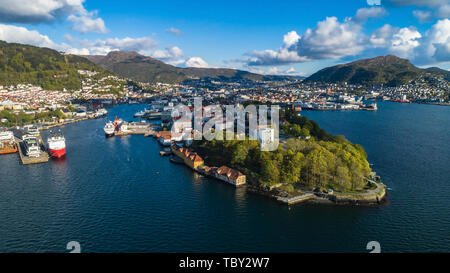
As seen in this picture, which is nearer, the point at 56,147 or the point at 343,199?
the point at 343,199

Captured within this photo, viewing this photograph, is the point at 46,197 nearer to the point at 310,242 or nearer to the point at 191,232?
the point at 191,232

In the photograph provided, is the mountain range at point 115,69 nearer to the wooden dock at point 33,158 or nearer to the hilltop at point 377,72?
the hilltop at point 377,72

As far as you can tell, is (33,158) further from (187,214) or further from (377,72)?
(377,72)

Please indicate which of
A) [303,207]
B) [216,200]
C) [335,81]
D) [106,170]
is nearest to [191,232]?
[216,200]

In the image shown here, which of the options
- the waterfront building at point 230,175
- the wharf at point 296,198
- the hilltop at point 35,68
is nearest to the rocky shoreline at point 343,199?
the wharf at point 296,198

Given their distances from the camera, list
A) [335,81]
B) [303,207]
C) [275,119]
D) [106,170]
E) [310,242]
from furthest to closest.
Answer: [335,81] < [275,119] < [106,170] < [303,207] < [310,242]

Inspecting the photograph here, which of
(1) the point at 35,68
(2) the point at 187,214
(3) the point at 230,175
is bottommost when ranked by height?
(2) the point at 187,214

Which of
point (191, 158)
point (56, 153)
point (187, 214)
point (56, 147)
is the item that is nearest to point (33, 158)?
point (56, 153)
